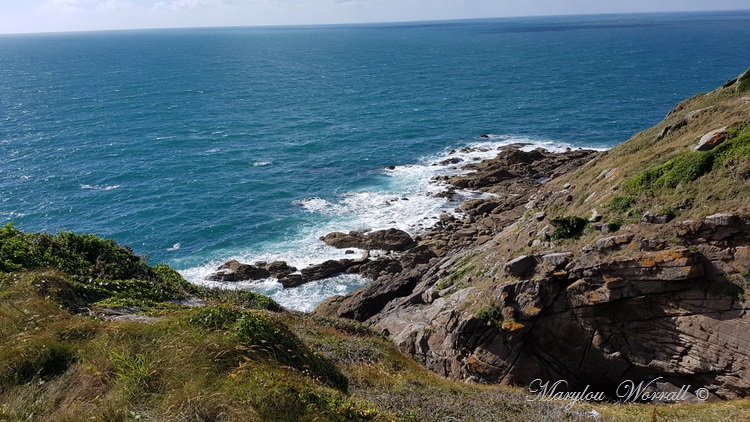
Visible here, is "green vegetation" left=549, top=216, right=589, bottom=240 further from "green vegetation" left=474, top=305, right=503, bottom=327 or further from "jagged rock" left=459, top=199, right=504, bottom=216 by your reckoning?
"jagged rock" left=459, top=199, right=504, bottom=216

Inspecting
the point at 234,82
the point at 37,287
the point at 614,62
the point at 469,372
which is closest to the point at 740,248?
the point at 469,372

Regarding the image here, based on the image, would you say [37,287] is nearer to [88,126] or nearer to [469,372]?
[469,372]

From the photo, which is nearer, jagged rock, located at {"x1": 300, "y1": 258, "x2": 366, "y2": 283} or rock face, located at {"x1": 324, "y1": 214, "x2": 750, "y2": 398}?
rock face, located at {"x1": 324, "y1": 214, "x2": 750, "y2": 398}

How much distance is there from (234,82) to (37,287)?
13552 centimetres

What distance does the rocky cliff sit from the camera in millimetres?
20141

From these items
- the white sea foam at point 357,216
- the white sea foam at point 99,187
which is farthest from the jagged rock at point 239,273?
the white sea foam at point 99,187

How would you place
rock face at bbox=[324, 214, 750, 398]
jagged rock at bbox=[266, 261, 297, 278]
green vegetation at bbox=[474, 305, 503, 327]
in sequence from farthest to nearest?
jagged rock at bbox=[266, 261, 297, 278]
green vegetation at bbox=[474, 305, 503, 327]
rock face at bbox=[324, 214, 750, 398]

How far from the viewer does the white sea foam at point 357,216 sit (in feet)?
143

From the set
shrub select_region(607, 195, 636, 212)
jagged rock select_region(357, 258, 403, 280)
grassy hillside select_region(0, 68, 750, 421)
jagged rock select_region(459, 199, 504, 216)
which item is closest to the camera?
grassy hillside select_region(0, 68, 750, 421)

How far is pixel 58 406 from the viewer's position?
9297mm

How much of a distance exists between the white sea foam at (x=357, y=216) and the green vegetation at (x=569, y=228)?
2133 cm

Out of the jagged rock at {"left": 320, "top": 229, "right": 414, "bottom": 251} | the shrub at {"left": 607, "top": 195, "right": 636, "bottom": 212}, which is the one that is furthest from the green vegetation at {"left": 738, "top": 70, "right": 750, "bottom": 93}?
the jagged rock at {"left": 320, "top": 229, "right": 414, "bottom": 251}

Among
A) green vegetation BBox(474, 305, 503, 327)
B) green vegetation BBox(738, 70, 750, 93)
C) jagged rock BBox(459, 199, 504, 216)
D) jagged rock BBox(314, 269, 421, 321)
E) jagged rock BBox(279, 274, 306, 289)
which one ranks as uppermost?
green vegetation BBox(738, 70, 750, 93)

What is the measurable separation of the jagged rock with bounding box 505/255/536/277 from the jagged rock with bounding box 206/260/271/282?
2630 cm
